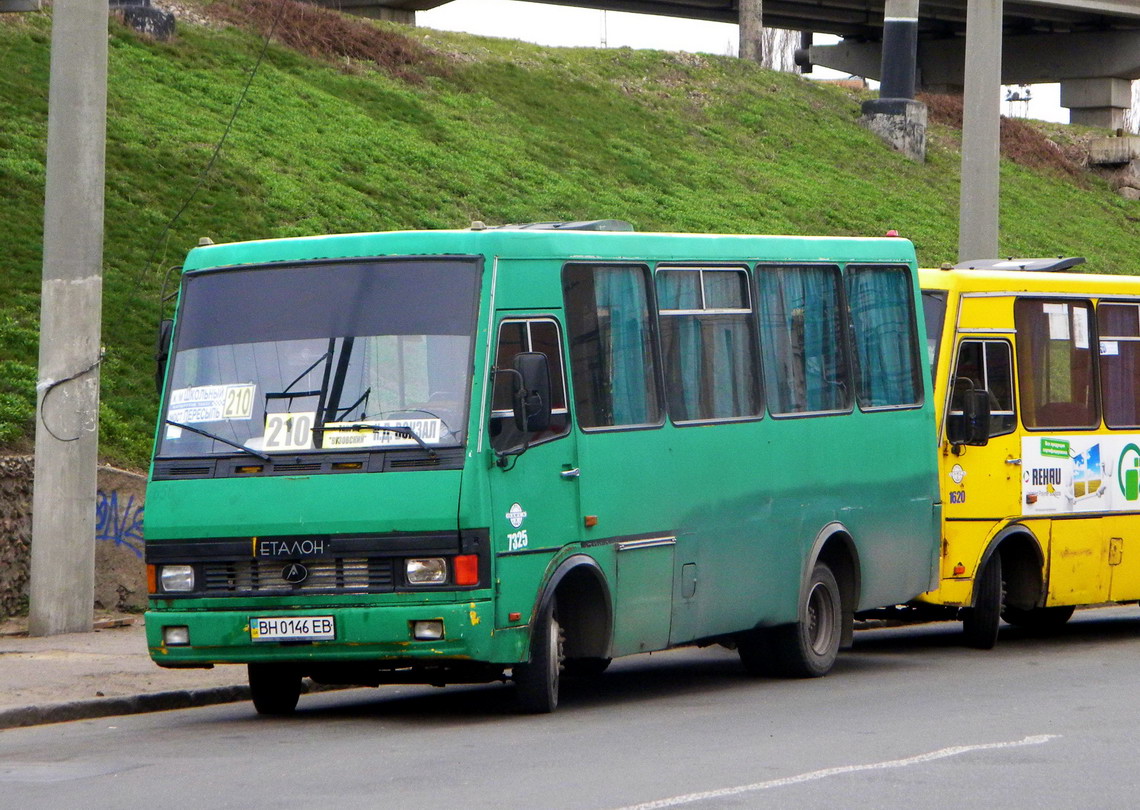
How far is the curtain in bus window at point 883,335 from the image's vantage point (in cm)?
1356

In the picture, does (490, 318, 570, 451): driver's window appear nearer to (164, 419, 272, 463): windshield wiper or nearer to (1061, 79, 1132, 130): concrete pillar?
(164, 419, 272, 463): windshield wiper

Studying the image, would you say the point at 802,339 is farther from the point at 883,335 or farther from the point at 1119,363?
the point at 1119,363

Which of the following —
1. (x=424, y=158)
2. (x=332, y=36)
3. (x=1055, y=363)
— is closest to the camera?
(x=1055, y=363)

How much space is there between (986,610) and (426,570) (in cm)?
629

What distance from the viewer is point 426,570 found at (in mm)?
9875

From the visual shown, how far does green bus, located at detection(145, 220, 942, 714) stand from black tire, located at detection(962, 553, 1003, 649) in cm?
302

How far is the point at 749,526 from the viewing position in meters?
12.2

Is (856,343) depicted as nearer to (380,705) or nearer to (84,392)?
(380,705)

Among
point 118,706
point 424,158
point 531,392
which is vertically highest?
point 424,158

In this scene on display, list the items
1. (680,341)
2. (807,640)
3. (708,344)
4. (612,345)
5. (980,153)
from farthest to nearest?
(980,153)
(807,640)
(708,344)
(680,341)
(612,345)

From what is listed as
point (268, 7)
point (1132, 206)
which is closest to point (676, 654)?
point (268, 7)

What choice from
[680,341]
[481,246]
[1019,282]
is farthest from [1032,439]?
[481,246]

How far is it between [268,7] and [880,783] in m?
28.0

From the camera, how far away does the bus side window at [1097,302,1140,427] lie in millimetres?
15852
